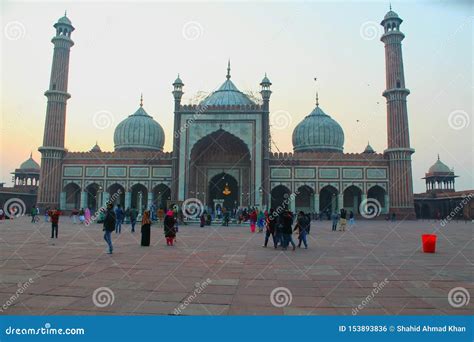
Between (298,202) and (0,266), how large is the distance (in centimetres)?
3102

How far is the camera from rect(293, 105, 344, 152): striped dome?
39.9 meters

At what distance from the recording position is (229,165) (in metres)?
34.9

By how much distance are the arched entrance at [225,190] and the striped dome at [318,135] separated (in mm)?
9163

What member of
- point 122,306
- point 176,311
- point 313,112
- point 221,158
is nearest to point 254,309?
point 176,311

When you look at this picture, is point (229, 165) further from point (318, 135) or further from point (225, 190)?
point (318, 135)

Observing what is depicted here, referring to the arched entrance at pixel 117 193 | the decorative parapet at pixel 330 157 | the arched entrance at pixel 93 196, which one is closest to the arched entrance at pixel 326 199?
the decorative parapet at pixel 330 157

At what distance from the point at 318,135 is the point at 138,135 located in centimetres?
1800

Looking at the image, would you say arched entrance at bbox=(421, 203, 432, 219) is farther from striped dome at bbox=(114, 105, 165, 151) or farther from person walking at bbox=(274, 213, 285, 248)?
person walking at bbox=(274, 213, 285, 248)

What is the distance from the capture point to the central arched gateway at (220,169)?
3381 cm

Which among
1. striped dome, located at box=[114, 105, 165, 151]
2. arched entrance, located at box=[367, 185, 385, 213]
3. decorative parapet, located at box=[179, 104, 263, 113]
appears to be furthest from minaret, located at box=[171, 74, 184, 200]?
arched entrance, located at box=[367, 185, 385, 213]

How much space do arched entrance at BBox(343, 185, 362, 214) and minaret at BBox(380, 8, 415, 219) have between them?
279 cm

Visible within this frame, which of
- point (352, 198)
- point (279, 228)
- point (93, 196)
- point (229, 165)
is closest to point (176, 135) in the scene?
point (229, 165)

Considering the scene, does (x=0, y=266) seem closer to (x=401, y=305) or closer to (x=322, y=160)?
(x=401, y=305)

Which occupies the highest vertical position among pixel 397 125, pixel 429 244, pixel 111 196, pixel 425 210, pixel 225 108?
pixel 225 108
